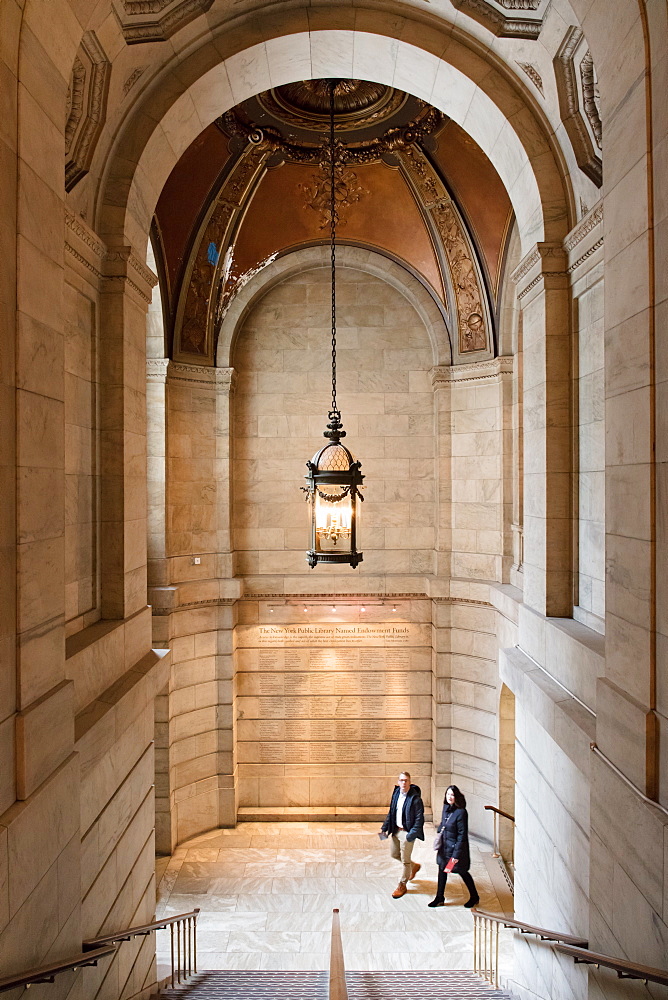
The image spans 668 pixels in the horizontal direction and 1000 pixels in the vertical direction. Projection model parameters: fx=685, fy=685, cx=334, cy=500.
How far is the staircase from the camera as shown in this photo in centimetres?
613

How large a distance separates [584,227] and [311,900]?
9.21m

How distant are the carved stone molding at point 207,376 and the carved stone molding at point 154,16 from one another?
617 centimetres

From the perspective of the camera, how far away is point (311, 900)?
9703 mm

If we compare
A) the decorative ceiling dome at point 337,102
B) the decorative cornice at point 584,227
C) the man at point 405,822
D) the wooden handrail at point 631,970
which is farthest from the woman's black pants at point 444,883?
the decorative ceiling dome at point 337,102

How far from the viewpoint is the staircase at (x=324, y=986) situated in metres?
6.13

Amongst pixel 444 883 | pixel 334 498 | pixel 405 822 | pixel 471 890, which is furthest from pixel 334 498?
pixel 471 890

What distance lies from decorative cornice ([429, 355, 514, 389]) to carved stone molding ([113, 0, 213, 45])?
7030mm

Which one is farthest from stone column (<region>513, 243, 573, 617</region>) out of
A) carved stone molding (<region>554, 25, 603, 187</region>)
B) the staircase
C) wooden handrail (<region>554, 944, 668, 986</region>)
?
the staircase

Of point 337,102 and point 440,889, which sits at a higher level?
point 337,102

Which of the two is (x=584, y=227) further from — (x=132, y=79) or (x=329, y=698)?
(x=329, y=698)

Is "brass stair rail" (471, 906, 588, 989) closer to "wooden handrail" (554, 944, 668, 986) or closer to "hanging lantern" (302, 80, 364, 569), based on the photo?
"wooden handrail" (554, 944, 668, 986)

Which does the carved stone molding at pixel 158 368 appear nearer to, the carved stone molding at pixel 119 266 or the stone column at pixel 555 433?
the carved stone molding at pixel 119 266

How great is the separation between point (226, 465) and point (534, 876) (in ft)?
26.7

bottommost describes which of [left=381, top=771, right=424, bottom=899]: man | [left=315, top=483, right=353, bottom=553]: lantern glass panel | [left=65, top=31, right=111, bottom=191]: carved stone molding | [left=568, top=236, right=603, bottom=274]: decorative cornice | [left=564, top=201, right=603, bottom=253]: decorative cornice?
[left=381, top=771, right=424, bottom=899]: man
